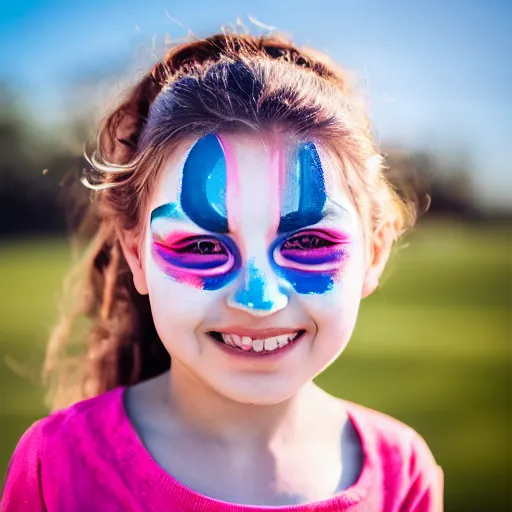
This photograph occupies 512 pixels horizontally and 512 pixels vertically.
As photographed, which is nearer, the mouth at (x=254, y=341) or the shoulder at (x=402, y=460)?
the mouth at (x=254, y=341)

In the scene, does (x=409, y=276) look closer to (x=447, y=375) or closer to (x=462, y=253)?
(x=462, y=253)

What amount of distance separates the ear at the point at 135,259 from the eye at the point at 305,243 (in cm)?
52

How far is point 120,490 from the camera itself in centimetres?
212

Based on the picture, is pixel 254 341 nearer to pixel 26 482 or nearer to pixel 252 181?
pixel 252 181

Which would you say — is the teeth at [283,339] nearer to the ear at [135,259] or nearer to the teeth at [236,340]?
the teeth at [236,340]

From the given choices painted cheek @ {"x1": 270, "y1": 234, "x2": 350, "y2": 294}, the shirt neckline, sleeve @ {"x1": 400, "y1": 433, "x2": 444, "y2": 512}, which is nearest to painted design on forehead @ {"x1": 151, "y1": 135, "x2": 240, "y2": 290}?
painted cheek @ {"x1": 270, "y1": 234, "x2": 350, "y2": 294}

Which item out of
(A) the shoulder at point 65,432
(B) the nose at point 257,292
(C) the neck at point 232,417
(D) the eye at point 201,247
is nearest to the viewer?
(B) the nose at point 257,292

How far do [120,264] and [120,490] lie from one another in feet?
3.15

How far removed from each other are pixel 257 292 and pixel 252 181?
0.99ft

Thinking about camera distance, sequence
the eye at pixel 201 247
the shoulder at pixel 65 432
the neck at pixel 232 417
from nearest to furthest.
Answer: the eye at pixel 201 247
the shoulder at pixel 65 432
the neck at pixel 232 417

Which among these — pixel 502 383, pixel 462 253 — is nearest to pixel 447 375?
pixel 502 383

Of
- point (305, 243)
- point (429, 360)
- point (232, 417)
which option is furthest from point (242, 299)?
point (429, 360)

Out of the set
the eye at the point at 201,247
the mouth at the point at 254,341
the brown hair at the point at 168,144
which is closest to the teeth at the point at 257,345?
the mouth at the point at 254,341

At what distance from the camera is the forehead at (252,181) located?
202cm
